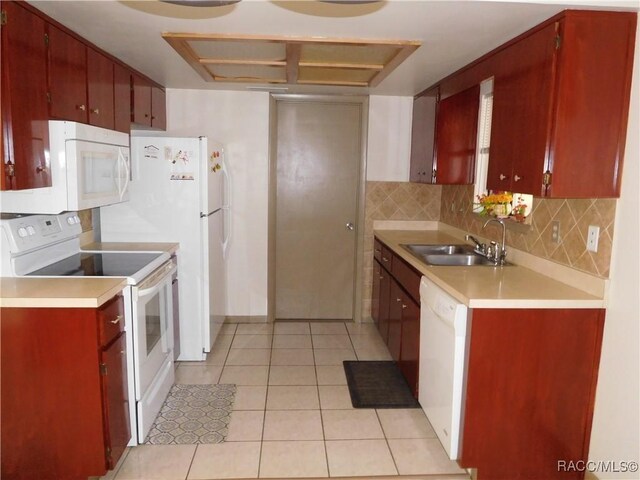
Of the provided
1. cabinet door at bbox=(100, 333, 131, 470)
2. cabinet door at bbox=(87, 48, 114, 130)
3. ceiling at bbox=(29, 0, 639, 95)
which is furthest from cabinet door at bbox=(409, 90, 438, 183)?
cabinet door at bbox=(100, 333, 131, 470)

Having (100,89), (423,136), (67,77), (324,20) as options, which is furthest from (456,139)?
(67,77)

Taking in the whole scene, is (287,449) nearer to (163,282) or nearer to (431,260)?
(163,282)

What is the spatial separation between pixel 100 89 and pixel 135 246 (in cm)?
109

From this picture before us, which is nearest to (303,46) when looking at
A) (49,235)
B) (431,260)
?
(431,260)

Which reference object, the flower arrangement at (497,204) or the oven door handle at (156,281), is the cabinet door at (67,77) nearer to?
the oven door handle at (156,281)

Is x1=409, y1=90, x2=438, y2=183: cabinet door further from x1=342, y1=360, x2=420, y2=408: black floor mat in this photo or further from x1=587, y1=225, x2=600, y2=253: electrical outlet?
x1=587, y1=225, x2=600, y2=253: electrical outlet

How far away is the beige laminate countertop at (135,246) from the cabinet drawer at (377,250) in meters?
1.66

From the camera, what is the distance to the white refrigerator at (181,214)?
3.39 metres

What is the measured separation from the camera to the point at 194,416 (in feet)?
9.35

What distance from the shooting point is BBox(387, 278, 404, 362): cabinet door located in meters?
3.34

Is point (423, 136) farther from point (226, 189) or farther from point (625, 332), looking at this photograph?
point (625, 332)

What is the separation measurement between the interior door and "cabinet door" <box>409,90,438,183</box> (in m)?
0.51

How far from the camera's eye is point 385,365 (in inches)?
143

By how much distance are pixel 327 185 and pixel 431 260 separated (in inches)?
64.1
